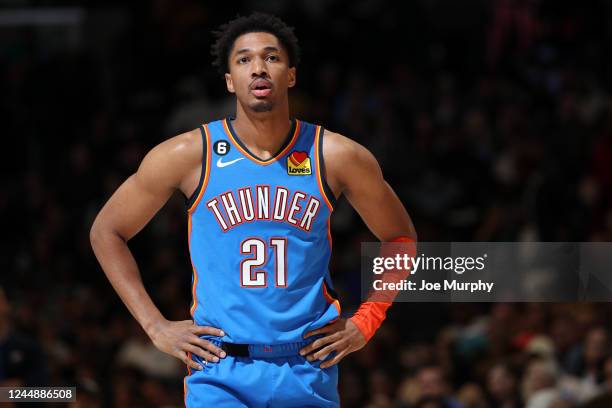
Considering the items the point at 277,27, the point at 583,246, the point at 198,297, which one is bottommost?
the point at 198,297

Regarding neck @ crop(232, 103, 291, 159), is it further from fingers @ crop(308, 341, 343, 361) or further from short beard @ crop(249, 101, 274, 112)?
fingers @ crop(308, 341, 343, 361)

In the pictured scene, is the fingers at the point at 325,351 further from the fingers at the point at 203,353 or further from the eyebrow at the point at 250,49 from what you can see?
the eyebrow at the point at 250,49

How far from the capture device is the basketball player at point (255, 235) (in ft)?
16.7

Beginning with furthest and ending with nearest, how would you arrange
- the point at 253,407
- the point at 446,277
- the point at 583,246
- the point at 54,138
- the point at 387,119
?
the point at 54,138 < the point at 387,119 < the point at 583,246 < the point at 446,277 < the point at 253,407

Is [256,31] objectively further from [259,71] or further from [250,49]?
[259,71]

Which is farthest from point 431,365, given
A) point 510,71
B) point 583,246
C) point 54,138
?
point 54,138

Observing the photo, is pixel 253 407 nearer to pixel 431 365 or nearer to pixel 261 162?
pixel 261 162

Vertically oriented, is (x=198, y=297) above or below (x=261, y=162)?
below

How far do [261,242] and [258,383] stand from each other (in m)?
0.60

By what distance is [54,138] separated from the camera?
1255 centimetres

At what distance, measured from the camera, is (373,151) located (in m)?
11.1

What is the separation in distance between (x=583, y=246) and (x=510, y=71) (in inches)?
206
